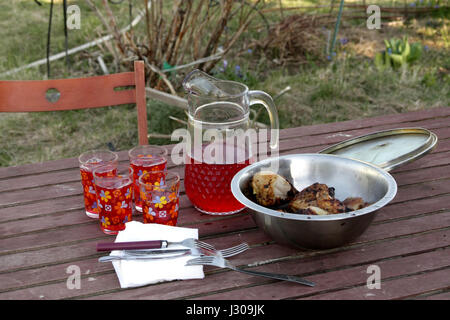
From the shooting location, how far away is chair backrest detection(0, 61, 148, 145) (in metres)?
1.63

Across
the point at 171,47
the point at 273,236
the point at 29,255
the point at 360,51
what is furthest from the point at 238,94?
the point at 360,51

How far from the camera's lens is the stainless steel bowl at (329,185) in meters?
1.02

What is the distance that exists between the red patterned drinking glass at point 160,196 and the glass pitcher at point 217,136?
66 mm

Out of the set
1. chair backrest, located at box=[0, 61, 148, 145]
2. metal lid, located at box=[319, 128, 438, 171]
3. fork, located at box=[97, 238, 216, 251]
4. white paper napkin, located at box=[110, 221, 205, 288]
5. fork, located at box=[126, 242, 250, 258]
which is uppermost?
chair backrest, located at box=[0, 61, 148, 145]

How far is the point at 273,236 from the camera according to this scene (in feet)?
3.56

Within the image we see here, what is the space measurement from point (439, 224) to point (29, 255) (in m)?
0.89

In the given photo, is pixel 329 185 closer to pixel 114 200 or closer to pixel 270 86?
pixel 114 200

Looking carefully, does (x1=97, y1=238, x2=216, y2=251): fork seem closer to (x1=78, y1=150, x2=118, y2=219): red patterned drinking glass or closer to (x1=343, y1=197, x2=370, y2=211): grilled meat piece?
(x1=78, y1=150, x2=118, y2=219): red patterned drinking glass

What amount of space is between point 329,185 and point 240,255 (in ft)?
0.89

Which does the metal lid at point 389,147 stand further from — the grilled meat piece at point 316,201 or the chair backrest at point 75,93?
the chair backrest at point 75,93

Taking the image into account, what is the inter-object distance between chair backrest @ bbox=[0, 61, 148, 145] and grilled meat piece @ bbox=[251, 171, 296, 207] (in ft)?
2.02

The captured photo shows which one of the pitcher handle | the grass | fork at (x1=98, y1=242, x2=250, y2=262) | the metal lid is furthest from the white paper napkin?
the grass

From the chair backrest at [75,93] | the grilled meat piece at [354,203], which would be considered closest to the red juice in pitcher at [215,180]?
the grilled meat piece at [354,203]

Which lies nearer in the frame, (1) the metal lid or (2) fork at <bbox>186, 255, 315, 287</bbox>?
(2) fork at <bbox>186, 255, 315, 287</bbox>
